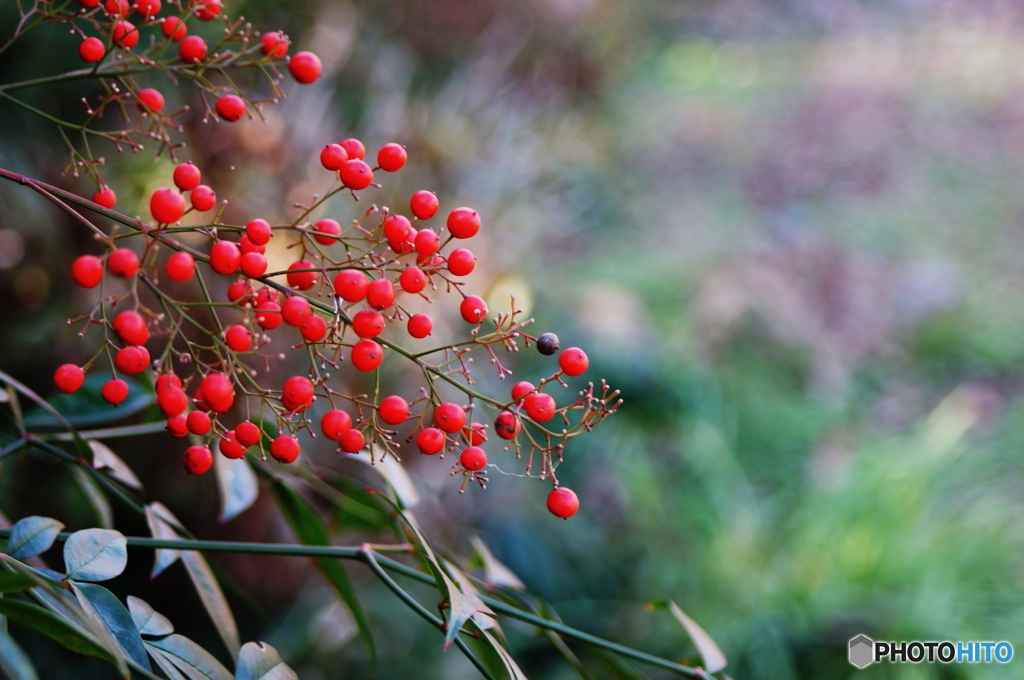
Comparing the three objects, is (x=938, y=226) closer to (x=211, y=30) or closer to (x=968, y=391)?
(x=968, y=391)

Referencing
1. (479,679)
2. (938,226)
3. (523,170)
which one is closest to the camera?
(479,679)

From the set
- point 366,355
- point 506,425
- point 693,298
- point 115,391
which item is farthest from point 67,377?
point 693,298

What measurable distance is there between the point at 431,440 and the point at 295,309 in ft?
0.55

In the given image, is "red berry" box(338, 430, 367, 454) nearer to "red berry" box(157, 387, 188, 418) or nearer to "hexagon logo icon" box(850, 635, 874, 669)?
"red berry" box(157, 387, 188, 418)

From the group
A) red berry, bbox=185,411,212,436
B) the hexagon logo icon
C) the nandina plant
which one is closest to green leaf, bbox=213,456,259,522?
A: the nandina plant

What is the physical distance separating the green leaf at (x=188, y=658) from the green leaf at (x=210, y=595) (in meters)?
0.14

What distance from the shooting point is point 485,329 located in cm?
209

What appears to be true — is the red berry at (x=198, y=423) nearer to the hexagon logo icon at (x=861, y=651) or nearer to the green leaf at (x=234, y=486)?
the green leaf at (x=234, y=486)

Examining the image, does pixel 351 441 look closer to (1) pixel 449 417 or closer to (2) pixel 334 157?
(1) pixel 449 417

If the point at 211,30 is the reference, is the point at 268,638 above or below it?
below

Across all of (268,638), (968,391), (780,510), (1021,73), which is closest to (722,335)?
(780,510)

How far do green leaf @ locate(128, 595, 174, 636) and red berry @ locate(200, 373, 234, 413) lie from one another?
163 mm

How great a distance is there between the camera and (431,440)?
0.60 m

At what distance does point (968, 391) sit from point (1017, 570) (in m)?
1.13
